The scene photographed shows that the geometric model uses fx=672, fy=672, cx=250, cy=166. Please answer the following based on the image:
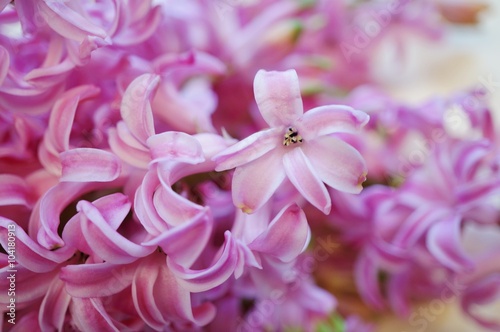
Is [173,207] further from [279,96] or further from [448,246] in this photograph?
[448,246]

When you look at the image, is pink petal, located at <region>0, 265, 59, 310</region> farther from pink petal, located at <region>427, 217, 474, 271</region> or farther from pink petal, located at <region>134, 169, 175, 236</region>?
pink petal, located at <region>427, 217, 474, 271</region>

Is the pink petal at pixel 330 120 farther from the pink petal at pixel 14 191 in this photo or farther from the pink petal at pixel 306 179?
the pink petal at pixel 14 191

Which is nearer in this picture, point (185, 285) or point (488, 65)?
point (185, 285)

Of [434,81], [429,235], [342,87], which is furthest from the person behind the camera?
[434,81]

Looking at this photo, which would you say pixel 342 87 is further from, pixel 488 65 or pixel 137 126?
pixel 137 126

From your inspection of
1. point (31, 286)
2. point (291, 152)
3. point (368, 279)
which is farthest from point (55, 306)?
point (368, 279)

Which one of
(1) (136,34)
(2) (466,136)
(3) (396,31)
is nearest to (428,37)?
(3) (396,31)
